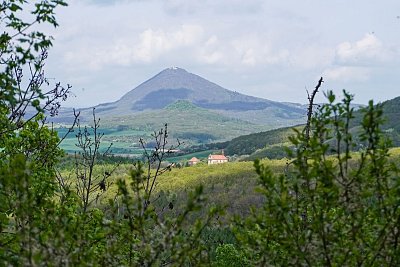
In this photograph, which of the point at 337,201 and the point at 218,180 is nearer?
the point at 337,201

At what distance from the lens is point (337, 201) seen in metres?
4.38

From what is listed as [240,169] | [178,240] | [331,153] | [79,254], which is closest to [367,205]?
[331,153]

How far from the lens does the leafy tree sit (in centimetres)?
421

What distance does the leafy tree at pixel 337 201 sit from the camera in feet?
13.8

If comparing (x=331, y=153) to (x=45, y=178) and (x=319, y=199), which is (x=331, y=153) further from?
(x=45, y=178)

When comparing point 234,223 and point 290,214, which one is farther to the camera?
point 234,223

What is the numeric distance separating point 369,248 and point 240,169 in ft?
548

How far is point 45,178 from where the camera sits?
9.16 m

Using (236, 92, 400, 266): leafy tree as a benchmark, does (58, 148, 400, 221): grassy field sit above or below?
below

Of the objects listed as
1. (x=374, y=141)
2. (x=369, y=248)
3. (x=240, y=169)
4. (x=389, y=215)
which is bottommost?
(x=240, y=169)

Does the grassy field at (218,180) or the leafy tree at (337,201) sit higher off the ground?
the leafy tree at (337,201)

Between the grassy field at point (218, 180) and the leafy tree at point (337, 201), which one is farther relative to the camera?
the grassy field at point (218, 180)

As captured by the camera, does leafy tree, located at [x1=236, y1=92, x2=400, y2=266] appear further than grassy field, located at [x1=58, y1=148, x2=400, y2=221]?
No

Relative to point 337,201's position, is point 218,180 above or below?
below
